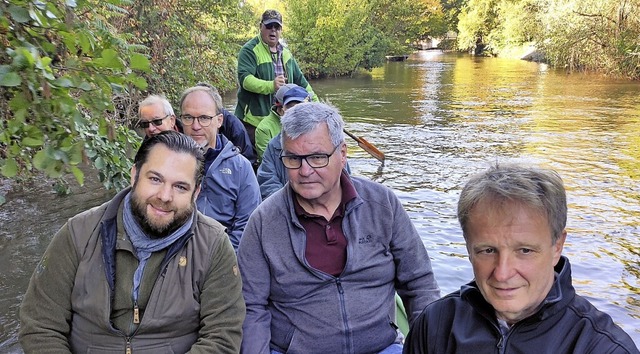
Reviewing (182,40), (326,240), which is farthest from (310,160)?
(182,40)

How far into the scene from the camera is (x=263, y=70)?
5488 millimetres

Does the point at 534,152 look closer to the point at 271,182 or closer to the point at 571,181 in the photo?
the point at 571,181

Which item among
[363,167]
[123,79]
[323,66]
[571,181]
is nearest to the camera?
[123,79]

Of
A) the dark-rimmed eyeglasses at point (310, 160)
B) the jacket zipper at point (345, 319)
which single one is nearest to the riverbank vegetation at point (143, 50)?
the dark-rimmed eyeglasses at point (310, 160)

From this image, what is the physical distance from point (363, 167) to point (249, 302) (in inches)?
276

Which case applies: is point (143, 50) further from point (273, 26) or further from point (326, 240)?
point (326, 240)

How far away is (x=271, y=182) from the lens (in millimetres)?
4066

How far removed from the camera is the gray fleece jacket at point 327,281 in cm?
241

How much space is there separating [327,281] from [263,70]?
11.3 feet

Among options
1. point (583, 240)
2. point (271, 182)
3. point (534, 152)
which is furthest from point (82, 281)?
point (534, 152)

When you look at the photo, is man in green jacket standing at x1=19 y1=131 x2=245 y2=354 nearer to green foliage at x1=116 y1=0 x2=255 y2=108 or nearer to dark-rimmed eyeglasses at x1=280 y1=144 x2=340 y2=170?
dark-rimmed eyeglasses at x1=280 y1=144 x2=340 y2=170

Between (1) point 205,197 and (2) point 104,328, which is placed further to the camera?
(1) point 205,197

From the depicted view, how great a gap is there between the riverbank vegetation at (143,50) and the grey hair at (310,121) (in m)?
0.61

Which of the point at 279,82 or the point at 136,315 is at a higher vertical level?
the point at 279,82
